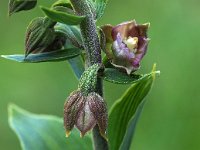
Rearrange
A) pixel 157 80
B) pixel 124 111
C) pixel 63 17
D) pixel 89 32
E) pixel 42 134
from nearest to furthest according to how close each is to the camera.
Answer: pixel 63 17, pixel 89 32, pixel 124 111, pixel 42 134, pixel 157 80

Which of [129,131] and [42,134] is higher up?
[129,131]

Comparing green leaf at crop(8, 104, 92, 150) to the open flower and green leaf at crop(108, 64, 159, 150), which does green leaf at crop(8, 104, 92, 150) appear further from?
the open flower

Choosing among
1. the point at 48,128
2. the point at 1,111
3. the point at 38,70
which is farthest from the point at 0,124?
the point at 48,128

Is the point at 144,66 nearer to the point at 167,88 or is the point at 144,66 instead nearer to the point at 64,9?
the point at 167,88

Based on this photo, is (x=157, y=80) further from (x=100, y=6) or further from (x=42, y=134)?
(x=100, y=6)

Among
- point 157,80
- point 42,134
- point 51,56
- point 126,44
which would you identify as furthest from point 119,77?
point 157,80

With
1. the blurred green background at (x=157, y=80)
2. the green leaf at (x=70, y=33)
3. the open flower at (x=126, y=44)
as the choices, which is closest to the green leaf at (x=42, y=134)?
the green leaf at (x=70, y=33)

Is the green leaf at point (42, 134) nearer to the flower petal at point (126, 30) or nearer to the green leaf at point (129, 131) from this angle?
the green leaf at point (129, 131)
